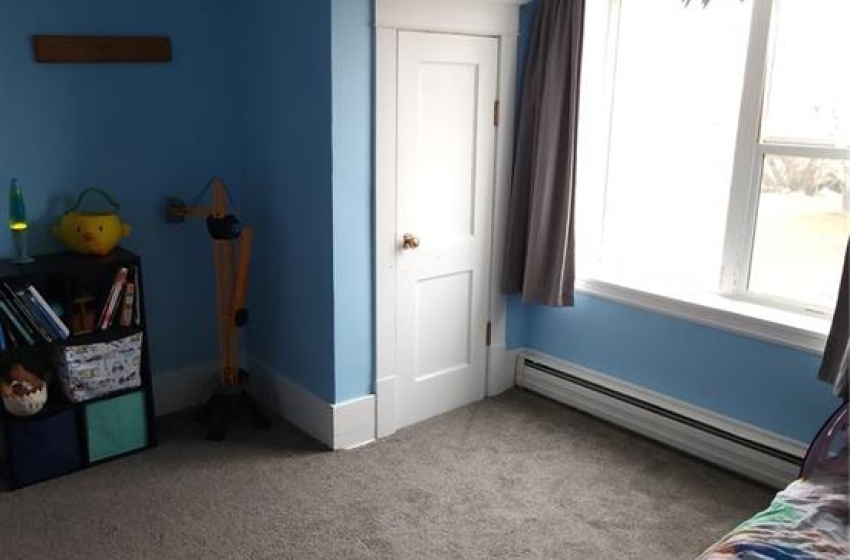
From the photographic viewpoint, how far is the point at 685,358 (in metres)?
3.13

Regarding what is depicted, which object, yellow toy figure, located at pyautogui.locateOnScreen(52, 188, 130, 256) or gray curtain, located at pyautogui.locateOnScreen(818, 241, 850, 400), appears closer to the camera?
gray curtain, located at pyautogui.locateOnScreen(818, 241, 850, 400)

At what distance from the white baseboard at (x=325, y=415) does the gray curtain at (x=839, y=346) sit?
5.64 ft

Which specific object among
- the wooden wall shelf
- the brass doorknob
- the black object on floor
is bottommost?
the black object on floor

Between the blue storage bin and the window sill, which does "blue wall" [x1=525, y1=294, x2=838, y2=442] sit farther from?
the blue storage bin

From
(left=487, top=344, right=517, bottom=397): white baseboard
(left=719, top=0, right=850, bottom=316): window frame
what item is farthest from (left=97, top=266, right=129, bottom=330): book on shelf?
(left=719, top=0, right=850, bottom=316): window frame

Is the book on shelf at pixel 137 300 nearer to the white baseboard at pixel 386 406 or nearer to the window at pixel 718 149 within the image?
the white baseboard at pixel 386 406

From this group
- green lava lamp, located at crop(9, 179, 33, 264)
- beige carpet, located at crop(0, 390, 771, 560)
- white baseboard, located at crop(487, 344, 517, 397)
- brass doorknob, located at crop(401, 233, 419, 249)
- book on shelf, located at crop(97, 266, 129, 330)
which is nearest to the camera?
beige carpet, located at crop(0, 390, 771, 560)

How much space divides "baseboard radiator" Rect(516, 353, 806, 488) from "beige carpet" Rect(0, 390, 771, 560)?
6cm

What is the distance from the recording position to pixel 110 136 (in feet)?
10.0

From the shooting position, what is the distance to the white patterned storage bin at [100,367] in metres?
2.82

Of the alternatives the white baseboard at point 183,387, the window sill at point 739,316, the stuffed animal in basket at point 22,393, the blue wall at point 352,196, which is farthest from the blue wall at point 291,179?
the window sill at point 739,316

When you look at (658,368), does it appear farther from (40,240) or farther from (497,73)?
(40,240)

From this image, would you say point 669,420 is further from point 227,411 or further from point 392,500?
point 227,411

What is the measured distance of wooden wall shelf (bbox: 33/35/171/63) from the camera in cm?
282
